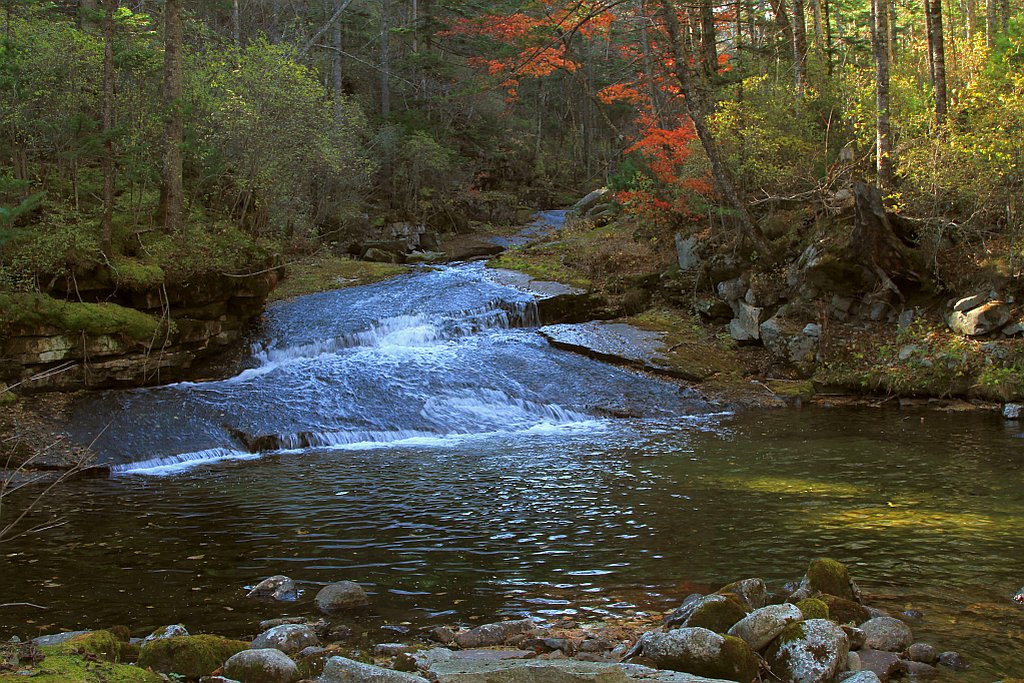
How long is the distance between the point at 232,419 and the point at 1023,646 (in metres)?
11.2

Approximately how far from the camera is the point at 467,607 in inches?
239

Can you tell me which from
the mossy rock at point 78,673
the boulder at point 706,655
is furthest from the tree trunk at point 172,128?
the boulder at point 706,655

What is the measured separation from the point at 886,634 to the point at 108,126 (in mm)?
14196

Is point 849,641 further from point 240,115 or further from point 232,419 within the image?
point 240,115

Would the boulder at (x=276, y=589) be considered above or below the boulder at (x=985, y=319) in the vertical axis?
below

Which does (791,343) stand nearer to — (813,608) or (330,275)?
(813,608)

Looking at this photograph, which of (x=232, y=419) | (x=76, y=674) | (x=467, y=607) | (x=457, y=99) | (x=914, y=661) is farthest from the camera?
(x=457, y=99)

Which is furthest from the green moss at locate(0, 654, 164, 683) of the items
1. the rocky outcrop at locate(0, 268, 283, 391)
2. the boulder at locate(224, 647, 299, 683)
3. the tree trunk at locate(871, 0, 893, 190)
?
the tree trunk at locate(871, 0, 893, 190)

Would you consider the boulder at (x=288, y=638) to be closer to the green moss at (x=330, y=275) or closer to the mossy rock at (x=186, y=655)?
the mossy rock at (x=186, y=655)

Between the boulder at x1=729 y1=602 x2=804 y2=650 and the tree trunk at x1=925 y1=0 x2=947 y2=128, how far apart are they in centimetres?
1360

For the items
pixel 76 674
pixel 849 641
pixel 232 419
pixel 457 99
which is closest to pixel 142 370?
pixel 232 419

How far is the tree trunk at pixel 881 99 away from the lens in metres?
15.4

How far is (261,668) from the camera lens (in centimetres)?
449

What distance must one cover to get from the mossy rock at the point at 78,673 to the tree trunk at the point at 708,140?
1529cm
